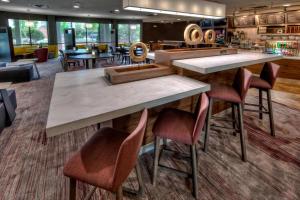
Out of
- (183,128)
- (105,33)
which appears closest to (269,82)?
(183,128)

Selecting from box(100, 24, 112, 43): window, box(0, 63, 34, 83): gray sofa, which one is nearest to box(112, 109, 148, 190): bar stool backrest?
Result: box(0, 63, 34, 83): gray sofa

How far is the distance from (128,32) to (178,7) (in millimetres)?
11907

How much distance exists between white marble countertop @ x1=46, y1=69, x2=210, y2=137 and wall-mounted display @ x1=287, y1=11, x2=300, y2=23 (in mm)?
6192

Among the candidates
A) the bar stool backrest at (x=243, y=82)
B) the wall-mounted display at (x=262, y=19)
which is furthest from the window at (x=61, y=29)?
the bar stool backrest at (x=243, y=82)

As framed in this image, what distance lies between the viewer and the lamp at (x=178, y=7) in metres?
4.29

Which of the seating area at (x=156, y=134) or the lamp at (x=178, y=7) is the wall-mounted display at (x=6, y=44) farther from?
the lamp at (x=178, y=7)

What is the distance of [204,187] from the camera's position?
82.5 inches

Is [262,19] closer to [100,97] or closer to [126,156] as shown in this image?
[100,97]

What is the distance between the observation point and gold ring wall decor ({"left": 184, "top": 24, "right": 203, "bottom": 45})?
282cm

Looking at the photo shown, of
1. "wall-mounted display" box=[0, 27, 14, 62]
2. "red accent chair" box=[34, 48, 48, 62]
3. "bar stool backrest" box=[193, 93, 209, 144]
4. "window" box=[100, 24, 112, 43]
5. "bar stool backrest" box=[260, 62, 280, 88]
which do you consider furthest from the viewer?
"window" box=[100, 24, 112, 43]

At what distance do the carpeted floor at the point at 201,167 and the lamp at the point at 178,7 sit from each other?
104 inches

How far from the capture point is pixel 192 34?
2.86m

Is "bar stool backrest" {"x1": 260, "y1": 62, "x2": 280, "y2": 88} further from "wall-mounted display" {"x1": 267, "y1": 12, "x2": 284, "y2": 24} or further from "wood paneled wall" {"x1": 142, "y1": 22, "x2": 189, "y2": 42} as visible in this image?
"wood paneled wall" {"x1": 142, "y1": 22, "x2": 189, "y2": 42}

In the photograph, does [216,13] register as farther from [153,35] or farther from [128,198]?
[153,35]
